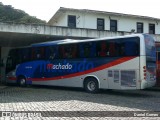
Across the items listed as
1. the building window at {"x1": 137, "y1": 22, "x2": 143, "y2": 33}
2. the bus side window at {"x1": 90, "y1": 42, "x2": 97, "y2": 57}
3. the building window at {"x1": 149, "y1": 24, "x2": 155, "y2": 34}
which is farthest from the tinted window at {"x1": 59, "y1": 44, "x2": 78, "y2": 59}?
the building window at {"x1": 149, "y1": 24, "x2": 155, "y2": 34}

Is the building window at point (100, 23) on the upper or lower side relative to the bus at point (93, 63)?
upper

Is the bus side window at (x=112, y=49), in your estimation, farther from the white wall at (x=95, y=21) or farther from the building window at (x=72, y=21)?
the building window at (x=72, y=21)

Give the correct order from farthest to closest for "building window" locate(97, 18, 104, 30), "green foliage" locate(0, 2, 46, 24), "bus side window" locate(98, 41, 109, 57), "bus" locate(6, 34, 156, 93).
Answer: "green foliage" locate(0, 2, 46, 24) < "building window" locate(97, 18, 104, 30) < "bus side window" locate(98, 41, 109, 57) < "bus" locate(6, 34, 156, 93)

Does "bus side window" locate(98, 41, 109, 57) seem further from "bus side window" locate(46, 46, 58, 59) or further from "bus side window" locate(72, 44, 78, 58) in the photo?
"bus side window" locate(46, 46, 58, 59)

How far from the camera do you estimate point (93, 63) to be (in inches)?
680

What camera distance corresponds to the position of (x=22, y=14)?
63.7m

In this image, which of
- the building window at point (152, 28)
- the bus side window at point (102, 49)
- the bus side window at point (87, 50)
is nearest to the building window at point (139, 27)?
the building window at point (152, 28)

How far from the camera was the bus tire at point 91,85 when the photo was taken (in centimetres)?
1719

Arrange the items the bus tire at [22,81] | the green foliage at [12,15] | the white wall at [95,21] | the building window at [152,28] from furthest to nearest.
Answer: the green foliage at [12,15] < the building window at [152,28] < the white wall at [95,21] < the bus tire at [22,81]

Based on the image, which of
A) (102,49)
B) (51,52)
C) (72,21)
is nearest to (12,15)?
(72,21)

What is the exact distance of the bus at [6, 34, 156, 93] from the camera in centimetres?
1537

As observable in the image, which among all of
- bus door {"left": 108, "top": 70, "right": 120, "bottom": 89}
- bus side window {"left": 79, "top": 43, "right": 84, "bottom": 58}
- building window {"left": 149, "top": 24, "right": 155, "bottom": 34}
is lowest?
bus door {"left": 108, "top": 70, "right": 120, "bottom": 89}

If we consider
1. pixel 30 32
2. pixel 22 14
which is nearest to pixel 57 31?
pixel 30 32

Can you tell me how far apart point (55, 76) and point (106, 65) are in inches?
177
